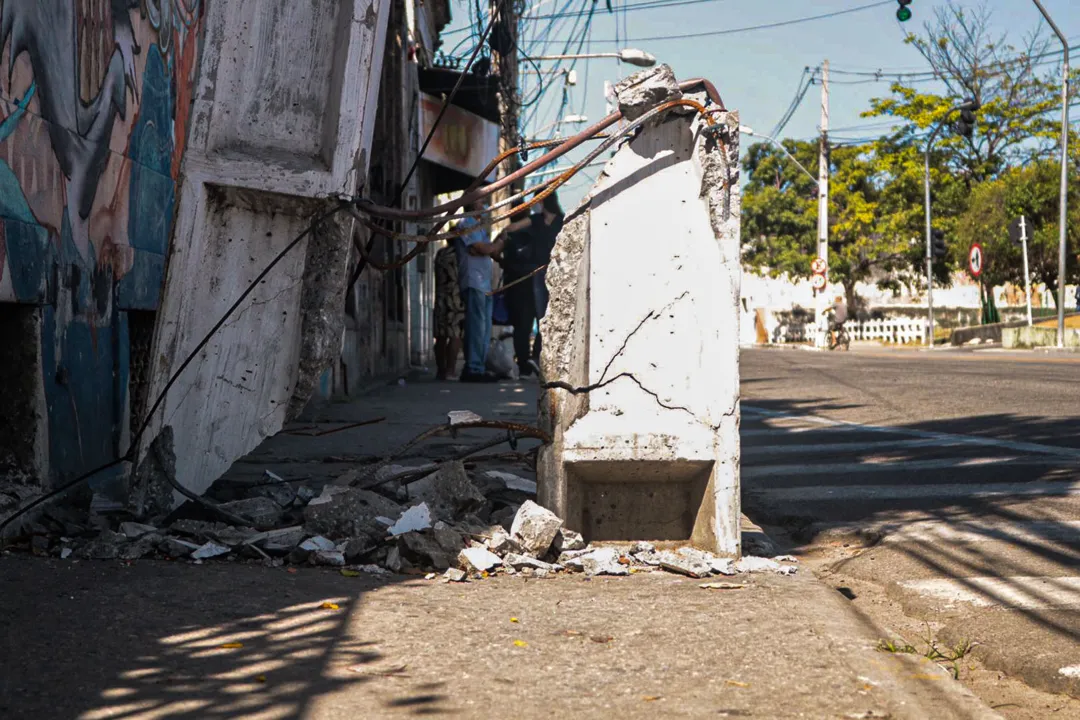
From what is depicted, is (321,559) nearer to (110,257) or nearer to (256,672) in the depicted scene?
(256,672)

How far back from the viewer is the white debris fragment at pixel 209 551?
405cm

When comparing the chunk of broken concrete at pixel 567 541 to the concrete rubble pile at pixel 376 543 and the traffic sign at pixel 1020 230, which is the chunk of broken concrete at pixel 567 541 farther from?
the traffic sign at pixel 1020 230

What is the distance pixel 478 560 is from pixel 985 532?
86.0 inches

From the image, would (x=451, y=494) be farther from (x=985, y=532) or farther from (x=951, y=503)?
(x=951, y=503)

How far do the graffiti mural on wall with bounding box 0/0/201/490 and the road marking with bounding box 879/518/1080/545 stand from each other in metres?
3.39

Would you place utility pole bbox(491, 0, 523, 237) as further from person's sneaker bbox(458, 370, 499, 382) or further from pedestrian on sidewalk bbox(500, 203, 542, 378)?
person's sneaker bbox(458, 370, 499, 382)

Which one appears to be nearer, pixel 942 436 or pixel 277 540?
pixel 277 540

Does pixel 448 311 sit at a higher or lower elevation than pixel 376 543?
A: higher

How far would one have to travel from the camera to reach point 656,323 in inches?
165

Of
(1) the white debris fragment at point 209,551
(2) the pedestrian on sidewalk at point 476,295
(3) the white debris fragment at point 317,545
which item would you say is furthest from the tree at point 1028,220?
(1) the white debris fragment at point 209,551

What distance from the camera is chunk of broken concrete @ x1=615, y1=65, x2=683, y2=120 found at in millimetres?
4176

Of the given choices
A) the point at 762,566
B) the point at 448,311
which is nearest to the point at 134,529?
the point at 762,566

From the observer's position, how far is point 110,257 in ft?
17.4

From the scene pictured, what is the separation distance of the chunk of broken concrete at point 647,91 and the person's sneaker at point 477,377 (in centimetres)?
913
